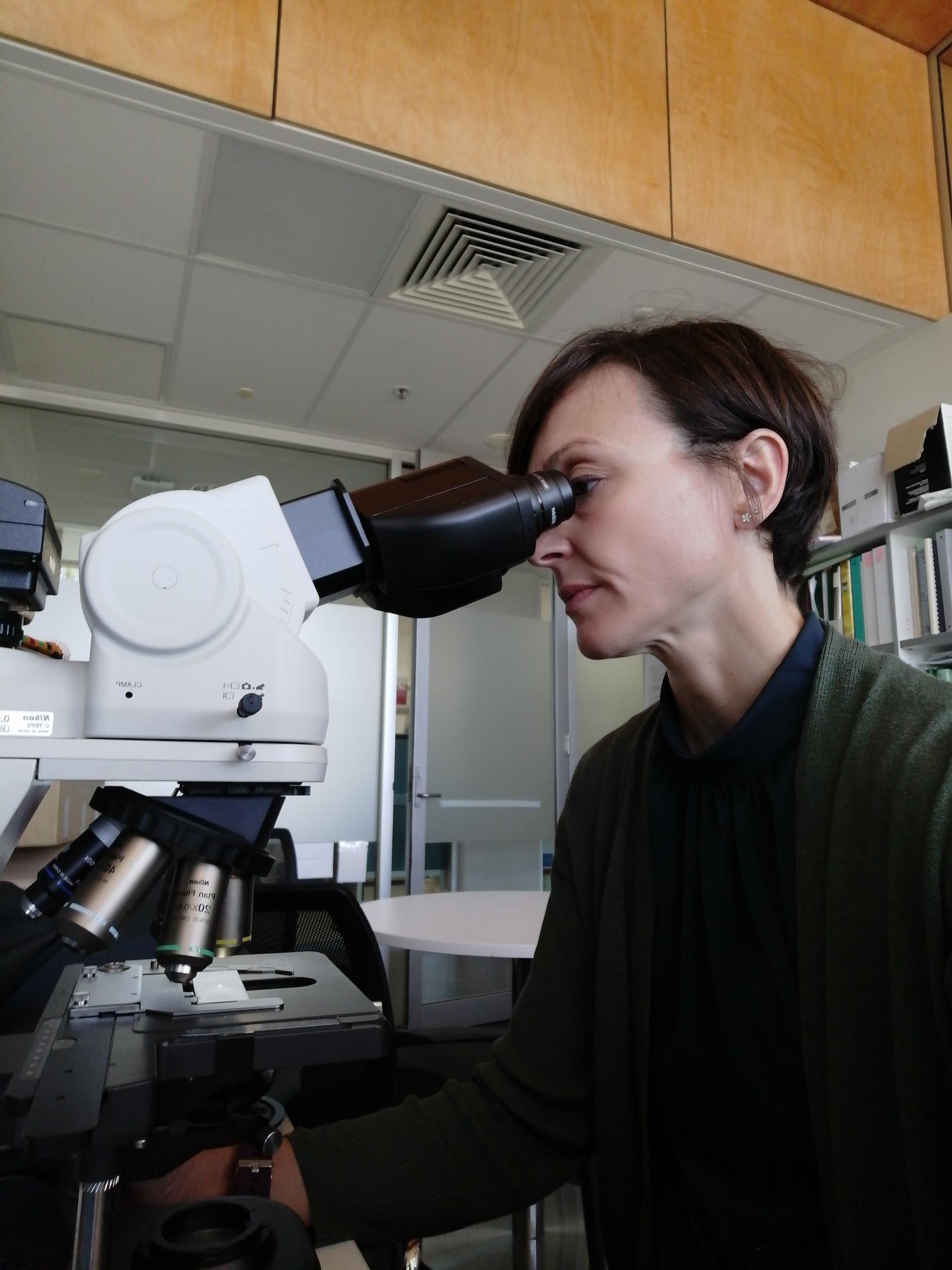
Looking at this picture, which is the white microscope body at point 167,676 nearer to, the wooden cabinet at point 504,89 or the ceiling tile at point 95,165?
the wooden cabinet at point 504,89

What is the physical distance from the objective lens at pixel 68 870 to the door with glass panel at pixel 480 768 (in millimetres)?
3303

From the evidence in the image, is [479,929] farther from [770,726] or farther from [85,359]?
[85,359]

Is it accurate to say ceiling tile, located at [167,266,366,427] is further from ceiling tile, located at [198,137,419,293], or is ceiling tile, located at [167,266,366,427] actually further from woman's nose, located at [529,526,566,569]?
woman's nose, located at [529,526,566,569]

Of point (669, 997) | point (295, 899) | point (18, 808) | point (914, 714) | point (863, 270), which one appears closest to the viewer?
point (18, 808)

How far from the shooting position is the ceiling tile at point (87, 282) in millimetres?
2416

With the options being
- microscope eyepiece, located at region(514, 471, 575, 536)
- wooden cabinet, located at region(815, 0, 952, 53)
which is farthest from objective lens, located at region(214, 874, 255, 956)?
wooden cabinet, located at region(815, 0, 952, 53)

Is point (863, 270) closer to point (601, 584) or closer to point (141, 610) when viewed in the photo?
point (601, 584)

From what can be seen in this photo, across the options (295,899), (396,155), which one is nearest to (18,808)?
(295,899)

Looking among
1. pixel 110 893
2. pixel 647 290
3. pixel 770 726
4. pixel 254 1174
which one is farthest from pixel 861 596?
pixel 110 893

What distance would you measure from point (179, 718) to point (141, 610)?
0.23ft

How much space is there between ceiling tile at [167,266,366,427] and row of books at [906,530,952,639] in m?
1.92

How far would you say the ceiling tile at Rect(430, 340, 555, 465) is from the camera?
10.2 ft

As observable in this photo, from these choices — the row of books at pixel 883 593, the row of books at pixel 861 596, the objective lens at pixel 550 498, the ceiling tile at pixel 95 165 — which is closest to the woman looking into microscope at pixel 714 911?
the objective lens at pixel 550 498

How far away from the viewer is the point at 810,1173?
26.1 inches
